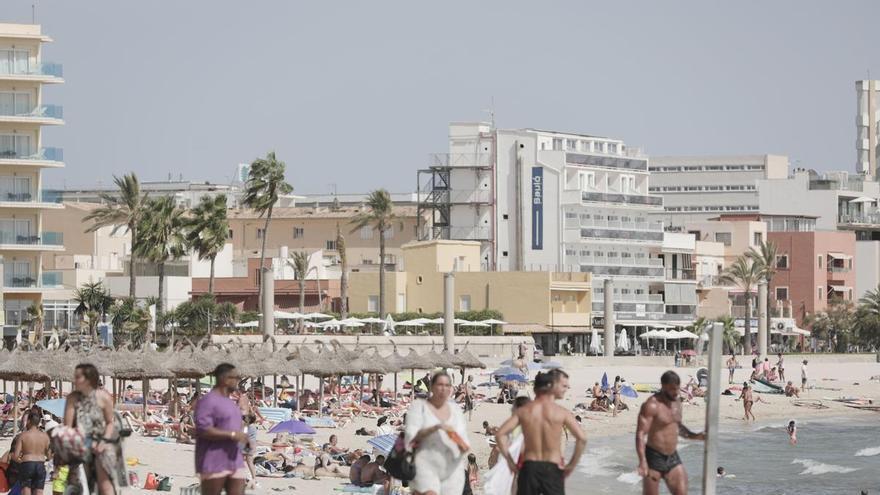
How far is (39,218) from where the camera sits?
6303cm

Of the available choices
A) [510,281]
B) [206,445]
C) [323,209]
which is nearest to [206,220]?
[510,281]

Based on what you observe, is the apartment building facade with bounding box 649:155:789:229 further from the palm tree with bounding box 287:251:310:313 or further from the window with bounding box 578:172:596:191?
the palm tree with bounding box 287:251:310:313

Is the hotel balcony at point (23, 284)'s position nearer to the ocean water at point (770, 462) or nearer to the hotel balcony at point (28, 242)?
the hotel balcony at point (28, 242)

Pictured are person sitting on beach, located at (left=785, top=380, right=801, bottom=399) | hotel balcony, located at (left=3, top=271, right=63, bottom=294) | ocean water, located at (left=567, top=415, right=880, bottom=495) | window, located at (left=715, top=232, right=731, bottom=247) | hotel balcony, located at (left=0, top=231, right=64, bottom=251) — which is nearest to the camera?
ocean water, located at (left=567, top=415, right=880, bottom=495)

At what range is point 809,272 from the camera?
338 feet

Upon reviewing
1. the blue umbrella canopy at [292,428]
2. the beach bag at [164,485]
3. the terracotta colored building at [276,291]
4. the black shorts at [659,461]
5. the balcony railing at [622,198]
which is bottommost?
the beach bag at [164,485]

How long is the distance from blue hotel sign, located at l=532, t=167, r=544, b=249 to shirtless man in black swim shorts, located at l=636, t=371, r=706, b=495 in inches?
3142

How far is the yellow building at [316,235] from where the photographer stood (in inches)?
3984

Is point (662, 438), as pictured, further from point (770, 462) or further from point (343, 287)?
point (343, 287)

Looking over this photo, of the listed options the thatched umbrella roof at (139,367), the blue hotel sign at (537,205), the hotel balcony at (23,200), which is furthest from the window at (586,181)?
the thatched umbrella roof at (139,367)

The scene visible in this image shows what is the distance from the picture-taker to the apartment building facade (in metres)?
126

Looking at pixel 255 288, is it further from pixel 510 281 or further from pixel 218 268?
pixel 510 281

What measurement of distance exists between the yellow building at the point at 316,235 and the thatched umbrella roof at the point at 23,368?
67.4m

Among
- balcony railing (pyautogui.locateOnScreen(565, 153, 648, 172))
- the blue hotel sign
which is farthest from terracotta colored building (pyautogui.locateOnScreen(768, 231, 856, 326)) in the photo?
the blue hotel sign
